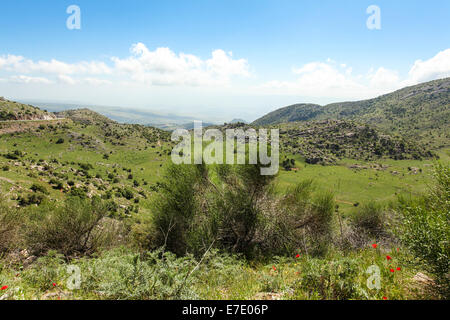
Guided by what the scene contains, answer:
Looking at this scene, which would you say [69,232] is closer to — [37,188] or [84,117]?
[37,188]

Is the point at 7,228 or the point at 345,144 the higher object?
the point at 345,144

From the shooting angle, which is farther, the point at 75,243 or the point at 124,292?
the point at 75,243

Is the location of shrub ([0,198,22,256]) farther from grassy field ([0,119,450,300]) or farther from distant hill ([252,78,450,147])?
distant hill ([252,78,450,147])

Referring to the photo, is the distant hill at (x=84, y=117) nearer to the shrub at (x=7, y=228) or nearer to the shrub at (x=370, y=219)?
the shrub at (x=7, y=228)

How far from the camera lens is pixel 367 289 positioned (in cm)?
423

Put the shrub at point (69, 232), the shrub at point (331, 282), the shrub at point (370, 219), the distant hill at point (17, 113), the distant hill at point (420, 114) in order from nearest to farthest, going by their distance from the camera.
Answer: the shrub at point (331, 282)
the shrub at point (69, 232)
the shrub at point (370, 219)
the distant hill at point (17, 113)
the distant hill at point (420, 114)

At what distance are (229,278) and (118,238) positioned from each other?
30.4 feet

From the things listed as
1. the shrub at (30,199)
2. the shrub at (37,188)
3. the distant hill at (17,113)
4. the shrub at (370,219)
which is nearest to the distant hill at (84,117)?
the distant hill at (17,113)

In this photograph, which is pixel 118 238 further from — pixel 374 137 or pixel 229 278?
pixel 374 137

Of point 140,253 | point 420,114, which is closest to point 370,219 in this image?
point 140,253

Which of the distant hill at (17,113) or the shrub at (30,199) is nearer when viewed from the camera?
the shrub at (30,199)

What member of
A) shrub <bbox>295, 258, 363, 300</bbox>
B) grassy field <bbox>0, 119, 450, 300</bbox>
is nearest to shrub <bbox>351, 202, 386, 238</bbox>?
grassy field <bbox>0, 119, 450, 300</bbox>

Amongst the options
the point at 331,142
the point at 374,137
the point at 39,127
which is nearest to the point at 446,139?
the point at 374,137
